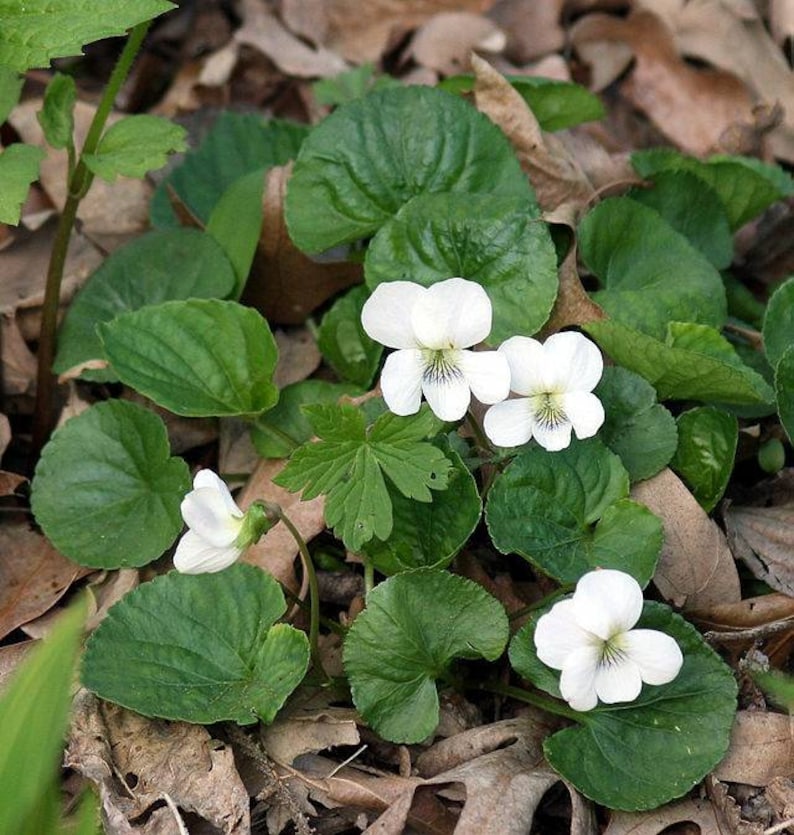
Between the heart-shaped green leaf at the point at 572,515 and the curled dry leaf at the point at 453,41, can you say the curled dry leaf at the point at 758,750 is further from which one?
the curled dry leaf at the point at 453,41

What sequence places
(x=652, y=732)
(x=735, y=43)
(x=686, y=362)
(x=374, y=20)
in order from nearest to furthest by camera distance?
(x=652, y=732)
(x=686, y=362)
(x=735, y=43)
(x=374, y=20)

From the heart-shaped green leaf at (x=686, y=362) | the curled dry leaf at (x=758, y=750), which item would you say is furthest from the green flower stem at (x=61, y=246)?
the curled dry leaf at (x=758, y=750)

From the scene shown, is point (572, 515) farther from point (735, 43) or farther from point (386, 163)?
point (735, 43)

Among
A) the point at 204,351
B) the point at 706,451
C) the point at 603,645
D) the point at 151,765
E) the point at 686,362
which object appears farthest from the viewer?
the point at 204,351

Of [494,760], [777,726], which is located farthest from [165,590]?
[777,726]

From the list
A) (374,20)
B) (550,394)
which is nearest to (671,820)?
(550,394)

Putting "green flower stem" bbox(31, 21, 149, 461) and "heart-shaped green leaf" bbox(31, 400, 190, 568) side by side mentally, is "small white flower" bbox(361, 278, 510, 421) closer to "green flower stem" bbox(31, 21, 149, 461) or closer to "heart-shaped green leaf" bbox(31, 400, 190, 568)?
"heart-shaped green leaf" bbox(31, 400, 190, 568)
